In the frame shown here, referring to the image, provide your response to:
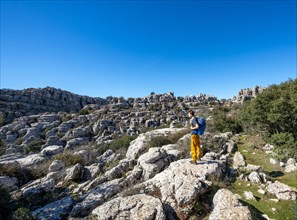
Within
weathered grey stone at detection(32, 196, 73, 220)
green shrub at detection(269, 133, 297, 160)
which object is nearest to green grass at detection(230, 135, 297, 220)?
green shrub at detection(269, 133, 297, 160)

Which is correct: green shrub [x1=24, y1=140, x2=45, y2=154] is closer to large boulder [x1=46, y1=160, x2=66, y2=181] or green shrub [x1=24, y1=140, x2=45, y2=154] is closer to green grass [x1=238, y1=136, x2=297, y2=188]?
large boulder [x1=46, y1=160, x2=66, y2=181]

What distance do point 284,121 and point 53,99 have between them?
8200 cm

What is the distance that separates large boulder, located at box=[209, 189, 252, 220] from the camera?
17.8ft

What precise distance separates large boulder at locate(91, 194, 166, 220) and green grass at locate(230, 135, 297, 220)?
10.9ft

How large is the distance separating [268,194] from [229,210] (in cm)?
370

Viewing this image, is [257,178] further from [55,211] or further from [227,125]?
[227,125]

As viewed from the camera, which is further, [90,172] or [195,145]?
[90,172]

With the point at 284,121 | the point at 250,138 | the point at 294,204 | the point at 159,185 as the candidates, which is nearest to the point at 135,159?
the point at 159,185

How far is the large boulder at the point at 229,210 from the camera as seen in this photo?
5.41 metres

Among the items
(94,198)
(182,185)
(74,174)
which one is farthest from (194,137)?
(74,174)

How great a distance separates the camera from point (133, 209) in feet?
21.7

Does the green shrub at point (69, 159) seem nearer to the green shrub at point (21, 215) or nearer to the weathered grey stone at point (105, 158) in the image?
the weathered grey stone at point (105, 158)

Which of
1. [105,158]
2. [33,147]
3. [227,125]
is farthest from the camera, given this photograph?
[33,147]

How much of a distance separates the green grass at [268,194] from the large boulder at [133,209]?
332 centimetres
